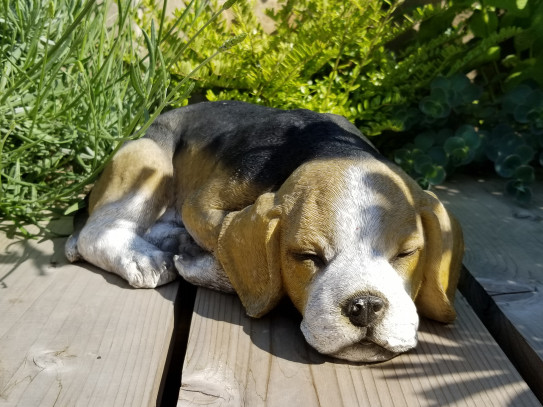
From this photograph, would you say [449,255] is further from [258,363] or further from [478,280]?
[258,363]

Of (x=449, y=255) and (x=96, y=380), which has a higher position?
(x=449, y=255)

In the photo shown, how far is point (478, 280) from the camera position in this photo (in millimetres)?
2709

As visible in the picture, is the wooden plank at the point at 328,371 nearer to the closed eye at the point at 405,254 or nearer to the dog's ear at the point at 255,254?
the dog's ear at the point at 255,254

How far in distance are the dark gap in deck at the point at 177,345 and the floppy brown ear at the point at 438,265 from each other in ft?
2.82

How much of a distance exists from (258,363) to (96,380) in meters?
0.48

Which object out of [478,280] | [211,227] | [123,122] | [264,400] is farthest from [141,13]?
[264,400]

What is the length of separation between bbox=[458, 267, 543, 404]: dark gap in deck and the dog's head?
214 millimetres

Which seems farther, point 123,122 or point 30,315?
point 123,122

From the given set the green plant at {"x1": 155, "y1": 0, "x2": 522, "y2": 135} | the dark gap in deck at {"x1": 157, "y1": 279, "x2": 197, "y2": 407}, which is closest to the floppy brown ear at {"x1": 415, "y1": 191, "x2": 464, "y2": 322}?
the dark gap in deck at {"x1": 157, "y1": 279, "x2": 197, "y2": 407}

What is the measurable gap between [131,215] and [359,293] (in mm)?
1295

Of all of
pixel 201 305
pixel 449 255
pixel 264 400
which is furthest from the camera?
pixel 201 305

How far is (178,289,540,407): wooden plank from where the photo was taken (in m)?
2.02

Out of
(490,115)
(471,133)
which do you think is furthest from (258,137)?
(490,115)

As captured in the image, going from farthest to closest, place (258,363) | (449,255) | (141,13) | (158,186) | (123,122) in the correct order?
(141,13) < (123,122) < (158,186) < (449,255) < (258,363)
